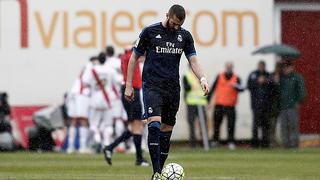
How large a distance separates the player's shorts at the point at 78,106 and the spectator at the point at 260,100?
521 centimetres

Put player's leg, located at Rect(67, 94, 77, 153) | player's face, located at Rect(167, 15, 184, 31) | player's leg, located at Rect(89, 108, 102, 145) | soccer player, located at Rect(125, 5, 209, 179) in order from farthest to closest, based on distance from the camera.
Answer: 1. player's leg, located at Rect(67, 94, 77, 153)
2. player's leg, located at Rect(89, 108, 102, 145)
3. soccer player, located at Rect(125, 5, 209, 179)
4. player's face, located at Rect(167, 15, 184, 31)

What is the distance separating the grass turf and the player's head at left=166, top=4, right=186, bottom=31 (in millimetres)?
2747

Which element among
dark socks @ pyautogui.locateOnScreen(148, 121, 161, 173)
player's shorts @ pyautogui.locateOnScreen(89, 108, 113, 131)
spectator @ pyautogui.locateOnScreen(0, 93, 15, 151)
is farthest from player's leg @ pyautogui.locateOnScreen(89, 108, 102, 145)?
dark socks @ pyautogui.locateOnScreen(148, 121, 161, 173)

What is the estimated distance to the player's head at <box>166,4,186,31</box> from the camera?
16.2 meters

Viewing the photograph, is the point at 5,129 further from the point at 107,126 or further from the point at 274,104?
the point at 274,104

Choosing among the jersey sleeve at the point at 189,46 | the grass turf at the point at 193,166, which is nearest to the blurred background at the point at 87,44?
the grass turf at the point at 193,166

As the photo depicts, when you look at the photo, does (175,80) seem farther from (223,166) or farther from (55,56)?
(55,56)

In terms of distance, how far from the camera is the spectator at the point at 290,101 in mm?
32812

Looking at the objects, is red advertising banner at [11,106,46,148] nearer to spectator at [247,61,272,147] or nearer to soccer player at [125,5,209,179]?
spectator at [247,61,272,147]

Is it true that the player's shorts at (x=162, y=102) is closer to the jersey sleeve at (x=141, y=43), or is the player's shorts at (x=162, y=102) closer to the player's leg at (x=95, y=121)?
the jersey sleeve at (x=141, y=43)

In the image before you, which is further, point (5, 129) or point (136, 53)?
point (5, 129)

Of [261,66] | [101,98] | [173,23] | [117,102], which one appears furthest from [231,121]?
[173,23]

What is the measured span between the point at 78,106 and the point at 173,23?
14255 millimetres

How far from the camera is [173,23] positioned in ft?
54.2
